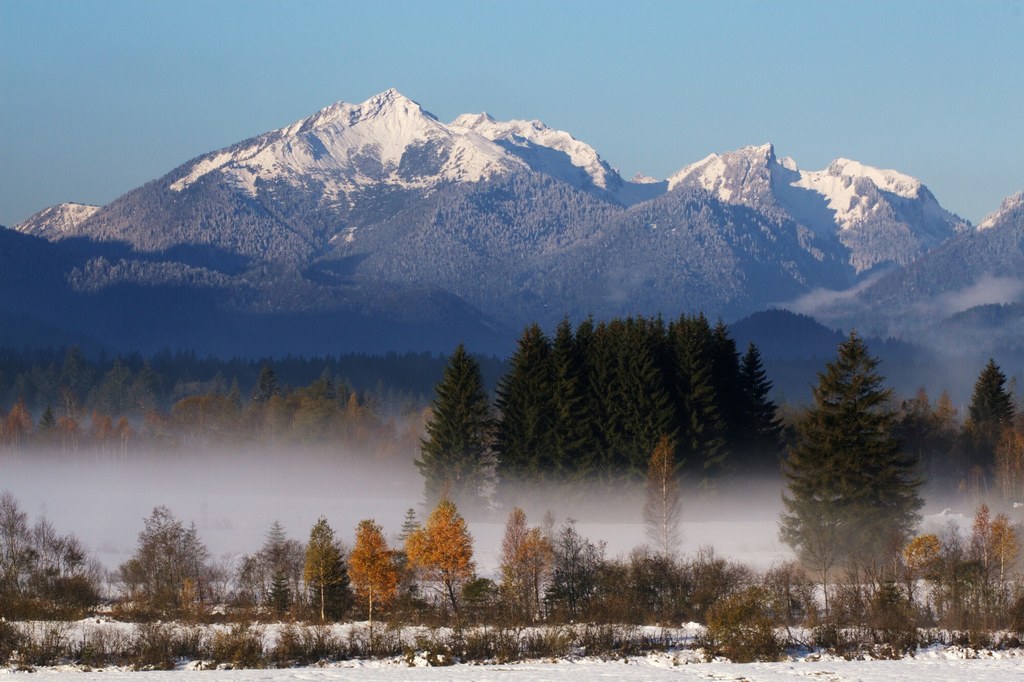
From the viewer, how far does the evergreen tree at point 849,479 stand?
77.9 meters

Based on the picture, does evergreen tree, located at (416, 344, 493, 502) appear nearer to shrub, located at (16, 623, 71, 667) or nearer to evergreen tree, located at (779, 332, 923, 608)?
evergreen tree, located at (779, 332, 923, 608)

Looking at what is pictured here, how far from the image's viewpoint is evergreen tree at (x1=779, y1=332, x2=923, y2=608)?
7794 cm

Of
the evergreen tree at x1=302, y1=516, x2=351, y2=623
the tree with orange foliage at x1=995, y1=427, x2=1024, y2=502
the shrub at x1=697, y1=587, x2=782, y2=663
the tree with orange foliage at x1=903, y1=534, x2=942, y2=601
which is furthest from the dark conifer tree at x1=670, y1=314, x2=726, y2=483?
the shrub at x1=697, y1=587, x2=782, y2=663

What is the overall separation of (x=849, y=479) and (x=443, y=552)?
22.4 m

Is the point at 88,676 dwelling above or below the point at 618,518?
below

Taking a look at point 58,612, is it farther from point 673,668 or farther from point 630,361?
point 630,361

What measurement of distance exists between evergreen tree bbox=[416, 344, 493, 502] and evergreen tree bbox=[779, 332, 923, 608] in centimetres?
2618

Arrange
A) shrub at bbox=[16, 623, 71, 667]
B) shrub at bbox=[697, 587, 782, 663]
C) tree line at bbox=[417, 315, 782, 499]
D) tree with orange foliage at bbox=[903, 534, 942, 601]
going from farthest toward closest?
tree line at bbox=[417, 315, 782, 499] < tree with orange foliage at bbox=[903, 534, 942, 601] < shrub at bbox=[16, 623, 71, 667] < shrub at bbox=[697, 587, 782, 663]

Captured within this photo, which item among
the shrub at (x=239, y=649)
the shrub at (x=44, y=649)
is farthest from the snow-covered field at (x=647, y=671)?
the shrub at (x=239, y=649)

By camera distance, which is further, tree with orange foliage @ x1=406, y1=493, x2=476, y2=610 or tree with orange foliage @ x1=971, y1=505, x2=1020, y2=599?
tree with orange foliage @ x1=971, y1=505, x2=1020, y2=599

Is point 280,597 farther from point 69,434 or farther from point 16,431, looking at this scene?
point 16,431

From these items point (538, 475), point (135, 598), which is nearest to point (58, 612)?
point (135, 598)

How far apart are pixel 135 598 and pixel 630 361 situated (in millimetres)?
36773

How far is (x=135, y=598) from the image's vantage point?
250 ft
